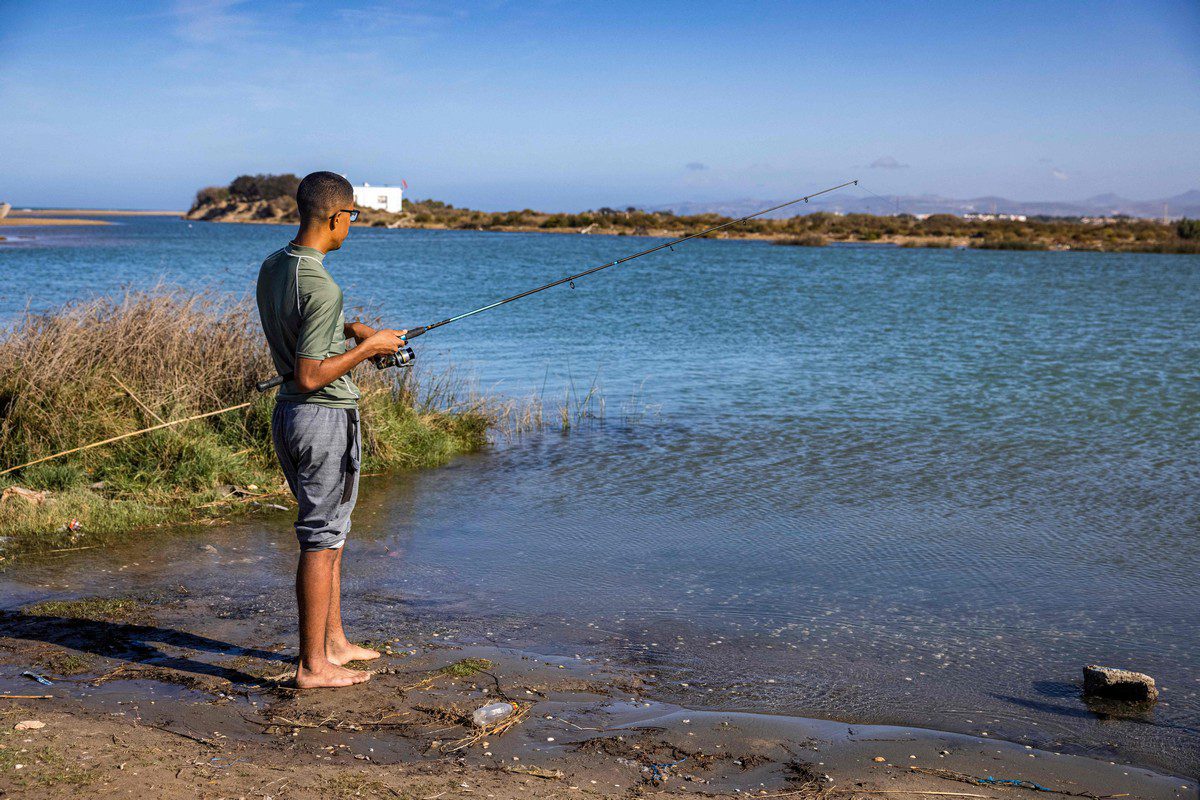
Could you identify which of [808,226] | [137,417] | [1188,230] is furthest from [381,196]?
[137,417]

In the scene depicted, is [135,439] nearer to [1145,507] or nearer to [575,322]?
[1145,507]

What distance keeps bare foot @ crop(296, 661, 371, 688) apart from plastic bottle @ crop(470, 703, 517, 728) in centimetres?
59

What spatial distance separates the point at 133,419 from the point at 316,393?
179 inches

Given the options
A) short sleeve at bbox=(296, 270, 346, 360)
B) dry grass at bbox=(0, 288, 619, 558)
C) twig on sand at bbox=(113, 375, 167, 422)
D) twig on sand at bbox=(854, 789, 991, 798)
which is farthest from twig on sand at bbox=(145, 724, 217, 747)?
twig on sand at bbox=(113, 375, 167, 422)

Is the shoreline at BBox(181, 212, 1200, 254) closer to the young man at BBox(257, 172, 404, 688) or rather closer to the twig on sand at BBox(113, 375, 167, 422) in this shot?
the twig on sand at BBox(113, 375, 167, 422)

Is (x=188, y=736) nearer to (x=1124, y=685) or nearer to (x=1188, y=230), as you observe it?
(x=1124, y=685)

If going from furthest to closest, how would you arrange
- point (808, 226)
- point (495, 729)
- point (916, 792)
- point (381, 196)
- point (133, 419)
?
1. point (381, 196)
2. point (808, 226)
3. point (133, 419)
4. point (495, 729)
5. point (916, 792)

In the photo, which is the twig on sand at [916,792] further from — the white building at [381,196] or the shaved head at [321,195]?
the white building at [381,196]

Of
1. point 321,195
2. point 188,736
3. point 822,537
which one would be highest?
point 321,195

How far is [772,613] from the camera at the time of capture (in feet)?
19.2

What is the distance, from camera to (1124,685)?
471 centimetres

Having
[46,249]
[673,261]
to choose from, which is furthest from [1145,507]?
[46,249]

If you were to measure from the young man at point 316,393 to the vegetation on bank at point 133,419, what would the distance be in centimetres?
310

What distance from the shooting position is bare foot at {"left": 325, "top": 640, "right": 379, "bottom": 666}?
14.7 feet
